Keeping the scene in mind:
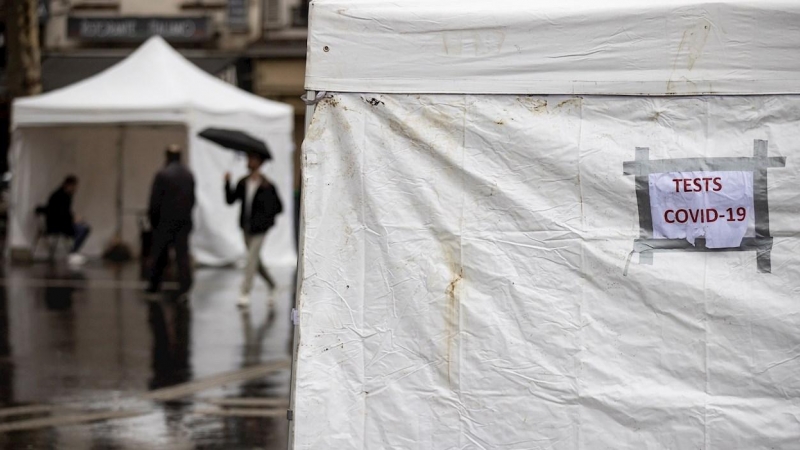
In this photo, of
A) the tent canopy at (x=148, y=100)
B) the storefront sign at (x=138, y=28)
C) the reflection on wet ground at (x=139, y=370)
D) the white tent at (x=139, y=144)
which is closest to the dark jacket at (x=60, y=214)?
the white tent at (x=139, y=144)

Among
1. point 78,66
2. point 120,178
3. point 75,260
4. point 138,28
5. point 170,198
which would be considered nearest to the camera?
point 170,198

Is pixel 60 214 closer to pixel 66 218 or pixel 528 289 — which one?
pixel 66 218

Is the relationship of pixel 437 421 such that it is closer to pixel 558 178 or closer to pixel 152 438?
pixel 558 178

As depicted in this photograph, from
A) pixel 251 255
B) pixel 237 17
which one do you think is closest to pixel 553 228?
pixel 251 255

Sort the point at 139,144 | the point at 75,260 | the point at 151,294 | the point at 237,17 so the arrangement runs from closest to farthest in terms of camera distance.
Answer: the point at 151,294 → the point at 75,260 → the point at 139,144 → the point at 237,17

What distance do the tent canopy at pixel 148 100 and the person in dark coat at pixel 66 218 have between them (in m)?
1.21

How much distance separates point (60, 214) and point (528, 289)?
15.8m

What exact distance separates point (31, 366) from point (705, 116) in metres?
6.60

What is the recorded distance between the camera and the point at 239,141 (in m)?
13.6

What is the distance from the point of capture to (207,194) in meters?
18.8

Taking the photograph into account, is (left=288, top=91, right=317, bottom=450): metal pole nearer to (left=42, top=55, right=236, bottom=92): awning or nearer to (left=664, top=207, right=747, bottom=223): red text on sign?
(left=664, top=207, right=747, bottom=223): red text on sign

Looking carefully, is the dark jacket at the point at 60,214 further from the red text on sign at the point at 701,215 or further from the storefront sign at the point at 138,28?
the red text on sign at the point at 701,215

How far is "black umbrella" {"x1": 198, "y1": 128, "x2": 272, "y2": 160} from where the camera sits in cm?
1335

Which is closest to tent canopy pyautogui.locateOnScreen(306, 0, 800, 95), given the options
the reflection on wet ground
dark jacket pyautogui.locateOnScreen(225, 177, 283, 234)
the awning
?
the reflection on wet ground
